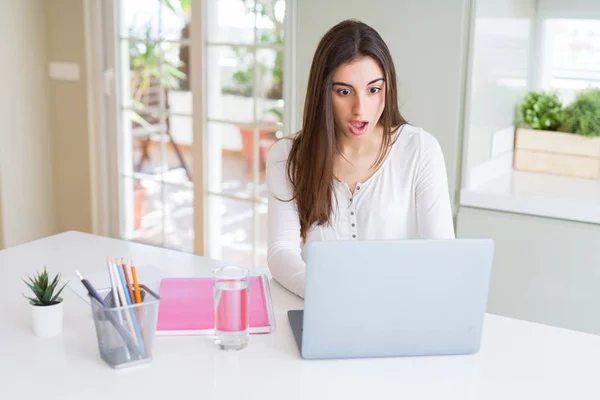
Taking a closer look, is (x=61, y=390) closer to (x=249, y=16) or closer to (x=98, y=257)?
(x=98, y=257)

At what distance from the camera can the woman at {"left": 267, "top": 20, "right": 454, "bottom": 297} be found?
1.87 metres

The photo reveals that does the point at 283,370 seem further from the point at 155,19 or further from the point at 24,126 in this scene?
the point at 24,126

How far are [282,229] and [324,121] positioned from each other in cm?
28

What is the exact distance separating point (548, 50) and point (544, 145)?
446mm

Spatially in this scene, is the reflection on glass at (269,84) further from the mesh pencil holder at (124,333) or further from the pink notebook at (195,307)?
the mesh pencil holder at (124,333)

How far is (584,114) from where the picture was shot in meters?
3.05

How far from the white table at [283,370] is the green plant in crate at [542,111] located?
66.1 inches

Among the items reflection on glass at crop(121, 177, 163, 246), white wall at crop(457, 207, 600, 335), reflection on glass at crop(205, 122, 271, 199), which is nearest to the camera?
white wall at crop(457, 207, 600, 335)

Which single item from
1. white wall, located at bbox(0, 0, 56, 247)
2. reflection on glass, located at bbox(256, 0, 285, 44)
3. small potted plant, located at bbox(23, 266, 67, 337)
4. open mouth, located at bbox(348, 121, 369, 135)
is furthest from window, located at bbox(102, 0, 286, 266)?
small potted plant, located at bbox(23, 266, 67, 337)

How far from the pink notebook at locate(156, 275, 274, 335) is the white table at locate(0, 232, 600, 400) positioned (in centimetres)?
3

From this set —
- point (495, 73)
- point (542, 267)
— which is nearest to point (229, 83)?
point (495, 73)

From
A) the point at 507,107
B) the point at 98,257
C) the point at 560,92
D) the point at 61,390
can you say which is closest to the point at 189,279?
the point at 98,257

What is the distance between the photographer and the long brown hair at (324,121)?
6.18ft

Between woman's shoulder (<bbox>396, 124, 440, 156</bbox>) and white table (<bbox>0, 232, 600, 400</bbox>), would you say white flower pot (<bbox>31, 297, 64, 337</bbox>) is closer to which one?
white table (<bbox>0, 232, 600, 400</bbox>)
